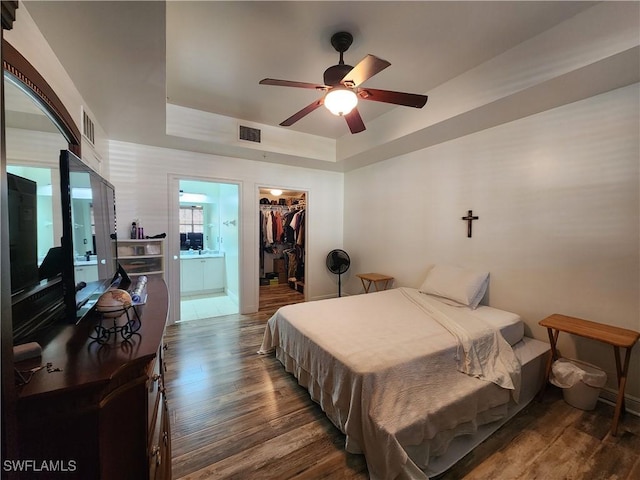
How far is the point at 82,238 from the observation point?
1279 mm

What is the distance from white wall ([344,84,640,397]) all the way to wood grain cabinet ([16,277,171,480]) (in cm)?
312

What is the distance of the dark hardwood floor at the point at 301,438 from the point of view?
1.52 metres

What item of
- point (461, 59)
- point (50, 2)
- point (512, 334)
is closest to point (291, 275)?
point (512, 334)

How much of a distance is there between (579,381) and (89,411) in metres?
3.00

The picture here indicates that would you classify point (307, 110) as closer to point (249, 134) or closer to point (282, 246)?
point (249, 134)

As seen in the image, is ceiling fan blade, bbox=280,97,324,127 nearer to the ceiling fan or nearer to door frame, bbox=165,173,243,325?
the ceiling fan

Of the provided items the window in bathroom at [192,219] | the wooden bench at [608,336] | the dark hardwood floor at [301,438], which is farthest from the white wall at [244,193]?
the wooden bench at [608,336]

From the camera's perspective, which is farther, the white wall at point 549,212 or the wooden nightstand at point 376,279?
the wooden nightstand at point 376,279

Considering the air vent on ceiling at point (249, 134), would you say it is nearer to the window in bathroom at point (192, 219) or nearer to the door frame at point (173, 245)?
the door frame at point (173, 245)

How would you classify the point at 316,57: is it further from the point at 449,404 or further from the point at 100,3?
the point at 449,404

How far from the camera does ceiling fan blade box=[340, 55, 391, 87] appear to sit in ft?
5.16

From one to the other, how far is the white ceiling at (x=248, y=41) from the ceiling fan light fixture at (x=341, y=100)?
1.59ft

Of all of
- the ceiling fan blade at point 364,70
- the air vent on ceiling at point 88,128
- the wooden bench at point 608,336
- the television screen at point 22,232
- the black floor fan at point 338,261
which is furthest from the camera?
the black floor fan at point 338,261

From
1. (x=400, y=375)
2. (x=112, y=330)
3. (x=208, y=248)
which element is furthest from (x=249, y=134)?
(x=208, y=248)
